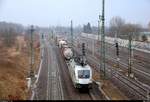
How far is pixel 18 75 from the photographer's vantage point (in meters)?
37.1

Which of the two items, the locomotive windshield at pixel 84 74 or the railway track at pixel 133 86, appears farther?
the locomotive windshield at pixel 84 74

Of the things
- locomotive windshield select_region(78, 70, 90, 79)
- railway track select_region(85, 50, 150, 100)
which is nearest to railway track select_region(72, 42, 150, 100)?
railway track select_region(85, 50, 150, 100)

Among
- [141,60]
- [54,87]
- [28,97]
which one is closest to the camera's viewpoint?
[28,97]

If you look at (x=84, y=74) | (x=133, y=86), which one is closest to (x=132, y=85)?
(x=133, y=86)

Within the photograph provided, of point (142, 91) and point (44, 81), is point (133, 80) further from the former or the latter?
point (44, 81)

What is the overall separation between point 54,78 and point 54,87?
5.48 m

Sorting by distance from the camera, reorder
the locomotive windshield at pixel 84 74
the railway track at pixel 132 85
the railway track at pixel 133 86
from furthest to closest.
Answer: the locomotive windshield at pixel 84 74 → the railway track at pixel 132 85 → the railway track at pixel 133 86

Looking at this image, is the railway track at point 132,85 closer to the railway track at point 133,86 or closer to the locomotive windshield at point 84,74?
the railway track at point 133,86

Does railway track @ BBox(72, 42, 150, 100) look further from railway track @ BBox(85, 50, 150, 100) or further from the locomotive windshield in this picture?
the locomotive windshield

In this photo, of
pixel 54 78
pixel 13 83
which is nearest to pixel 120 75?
pixel 54 78

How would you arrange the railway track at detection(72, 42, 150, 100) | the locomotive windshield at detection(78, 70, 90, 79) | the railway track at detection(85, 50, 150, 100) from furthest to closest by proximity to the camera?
the locomotive windshield at detection(78, 70, 90, 79), the railway track at detection(85, 50, 150, 100), the railway track at detection(72, 42, 150, 100)

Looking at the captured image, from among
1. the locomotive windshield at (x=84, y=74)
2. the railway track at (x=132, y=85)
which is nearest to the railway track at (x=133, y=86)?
the railway track at (x=132, y=85)

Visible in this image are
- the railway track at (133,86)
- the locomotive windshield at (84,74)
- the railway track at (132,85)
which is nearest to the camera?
the railway track at (133,86)

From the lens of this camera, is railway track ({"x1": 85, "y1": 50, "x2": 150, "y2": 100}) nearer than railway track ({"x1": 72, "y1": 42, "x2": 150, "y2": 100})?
No
